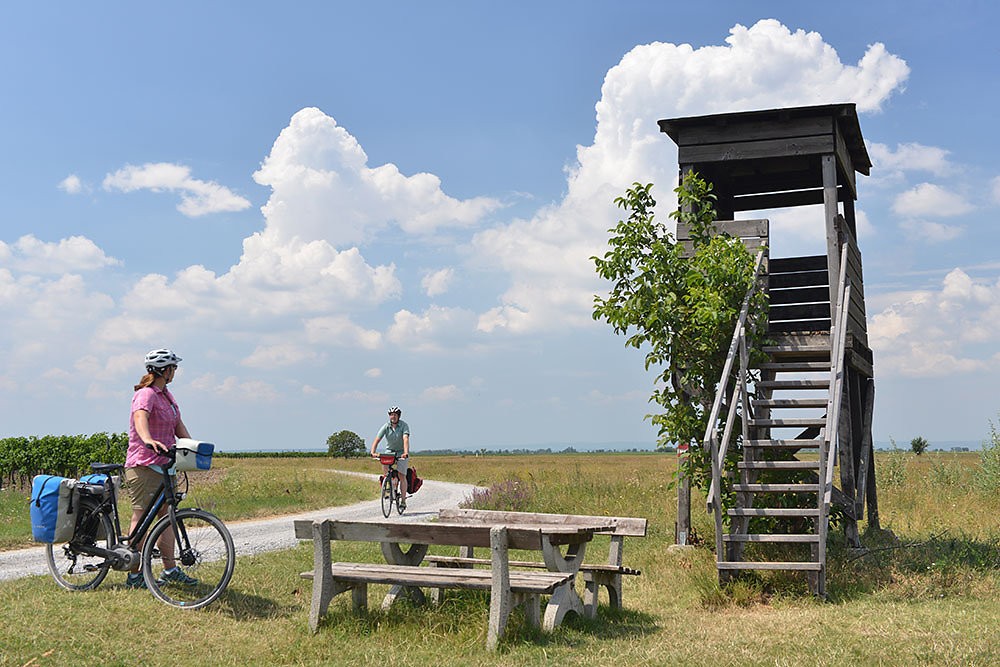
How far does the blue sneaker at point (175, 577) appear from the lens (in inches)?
313

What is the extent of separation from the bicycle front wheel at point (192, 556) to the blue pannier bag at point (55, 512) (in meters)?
1.01

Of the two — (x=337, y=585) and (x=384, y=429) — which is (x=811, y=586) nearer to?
(x=337, y=585)

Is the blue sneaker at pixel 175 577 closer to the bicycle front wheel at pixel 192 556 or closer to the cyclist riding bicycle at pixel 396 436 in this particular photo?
the bicycle front wheel at pixel 192 556

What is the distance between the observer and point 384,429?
53.9ft

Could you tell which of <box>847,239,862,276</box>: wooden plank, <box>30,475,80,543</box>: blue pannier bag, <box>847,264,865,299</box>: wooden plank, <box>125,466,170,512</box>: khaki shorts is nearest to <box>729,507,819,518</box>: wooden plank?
<box>847,264,865,299</box>: wooden plank

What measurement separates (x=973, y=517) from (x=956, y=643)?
377 inches

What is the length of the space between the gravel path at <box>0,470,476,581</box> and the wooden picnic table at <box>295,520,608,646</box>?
4303 mm

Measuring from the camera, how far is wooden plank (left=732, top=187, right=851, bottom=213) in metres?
15.7

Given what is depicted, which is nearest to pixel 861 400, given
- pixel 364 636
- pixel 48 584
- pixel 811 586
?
pixel 811 586

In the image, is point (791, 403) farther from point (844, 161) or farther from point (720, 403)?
point (844, 161)

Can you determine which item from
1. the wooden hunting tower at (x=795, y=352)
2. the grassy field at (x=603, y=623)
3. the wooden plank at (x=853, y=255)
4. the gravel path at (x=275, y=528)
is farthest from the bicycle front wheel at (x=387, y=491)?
the wooden plank at (x=853, y=255)

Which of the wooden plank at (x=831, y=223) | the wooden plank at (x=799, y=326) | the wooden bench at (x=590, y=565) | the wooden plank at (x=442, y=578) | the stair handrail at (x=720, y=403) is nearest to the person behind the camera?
the wooden plank at (x=442, y=578)

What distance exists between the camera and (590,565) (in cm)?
814

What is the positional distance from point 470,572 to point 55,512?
413cm
